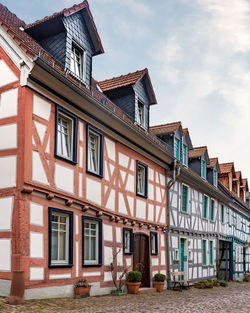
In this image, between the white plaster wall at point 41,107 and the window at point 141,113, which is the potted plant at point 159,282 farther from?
the white plaster wall at point 41,107

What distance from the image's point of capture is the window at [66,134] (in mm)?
12047

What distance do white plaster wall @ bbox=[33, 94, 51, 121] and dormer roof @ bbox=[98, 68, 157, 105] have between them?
648cm

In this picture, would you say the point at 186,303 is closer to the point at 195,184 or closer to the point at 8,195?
the point at 8,195

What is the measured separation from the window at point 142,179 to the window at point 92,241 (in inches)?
144

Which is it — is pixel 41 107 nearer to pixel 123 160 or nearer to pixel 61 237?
pixel 61 237

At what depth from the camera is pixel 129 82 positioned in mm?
17594

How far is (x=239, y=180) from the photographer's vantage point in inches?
1453

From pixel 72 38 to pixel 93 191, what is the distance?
4.70 metres

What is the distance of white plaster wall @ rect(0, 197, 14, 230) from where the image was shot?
10.4m

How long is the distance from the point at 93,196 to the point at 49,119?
2.90 meters

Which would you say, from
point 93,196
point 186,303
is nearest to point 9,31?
point 93,196

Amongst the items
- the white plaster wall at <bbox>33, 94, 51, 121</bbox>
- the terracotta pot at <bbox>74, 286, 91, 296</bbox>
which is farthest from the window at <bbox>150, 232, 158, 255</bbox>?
the white plaster wall at <bbox>33, 94, 51, 121</bbox>

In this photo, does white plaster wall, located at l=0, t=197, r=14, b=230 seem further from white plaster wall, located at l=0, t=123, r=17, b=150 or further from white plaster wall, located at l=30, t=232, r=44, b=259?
white plaster wall, located at l=0, t=123, r=17, b=150

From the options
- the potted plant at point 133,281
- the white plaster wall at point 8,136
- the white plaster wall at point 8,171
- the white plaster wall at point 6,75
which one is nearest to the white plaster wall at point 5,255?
the white plaster wall at point 8,171
